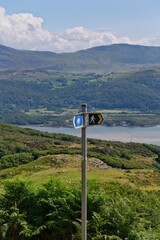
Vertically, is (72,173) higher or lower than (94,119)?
lower

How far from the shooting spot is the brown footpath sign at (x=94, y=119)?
31.1 ft

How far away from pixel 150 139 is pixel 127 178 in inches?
4754

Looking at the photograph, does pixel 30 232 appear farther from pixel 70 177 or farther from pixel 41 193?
pixel 70 177

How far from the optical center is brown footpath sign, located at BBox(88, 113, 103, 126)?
9.49 meters

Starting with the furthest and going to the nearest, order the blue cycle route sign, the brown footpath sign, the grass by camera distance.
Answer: the grass, the brown footpath sign, the blue cycle route sign

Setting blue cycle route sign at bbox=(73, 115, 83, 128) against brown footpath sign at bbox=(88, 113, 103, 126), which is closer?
blue cycle route sign at bbox=(73, 115, 83, 128)

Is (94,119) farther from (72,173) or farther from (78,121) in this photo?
(72,173)

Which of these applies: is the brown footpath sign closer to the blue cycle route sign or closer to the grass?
the blue cycle route sign

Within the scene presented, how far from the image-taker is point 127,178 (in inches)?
1438

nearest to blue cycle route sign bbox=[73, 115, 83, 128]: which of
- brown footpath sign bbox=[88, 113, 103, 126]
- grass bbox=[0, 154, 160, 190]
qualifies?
brown footpath sign bbox=[88, 113, 103, 126]

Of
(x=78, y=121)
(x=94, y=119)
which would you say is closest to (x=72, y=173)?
(x=94, y=119)

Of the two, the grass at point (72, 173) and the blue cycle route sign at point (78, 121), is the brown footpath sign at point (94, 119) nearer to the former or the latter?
the blue cycle route sign at point (78, 121)

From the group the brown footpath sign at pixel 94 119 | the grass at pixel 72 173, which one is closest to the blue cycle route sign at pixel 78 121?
the brown footpath sign at pixel 94 119

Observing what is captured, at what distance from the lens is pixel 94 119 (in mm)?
9547
